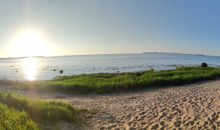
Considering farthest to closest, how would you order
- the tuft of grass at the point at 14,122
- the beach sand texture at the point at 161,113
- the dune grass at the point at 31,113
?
the beach sand texture at the point at 161,113
the dune grass at the point at 31,113
the tuft of grass at the point at 14,122

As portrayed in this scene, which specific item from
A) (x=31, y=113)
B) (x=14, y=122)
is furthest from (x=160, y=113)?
(x=14, y=122)

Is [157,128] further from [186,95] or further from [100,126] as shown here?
[186,95]

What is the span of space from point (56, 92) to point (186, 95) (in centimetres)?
867

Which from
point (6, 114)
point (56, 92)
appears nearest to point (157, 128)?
point (6, 114)

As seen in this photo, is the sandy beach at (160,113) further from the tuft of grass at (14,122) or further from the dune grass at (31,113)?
the tuft of grass at (14,122)

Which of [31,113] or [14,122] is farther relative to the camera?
[31,113]

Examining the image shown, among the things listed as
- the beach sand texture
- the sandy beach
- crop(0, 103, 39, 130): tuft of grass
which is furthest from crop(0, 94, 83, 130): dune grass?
the beach sand texture

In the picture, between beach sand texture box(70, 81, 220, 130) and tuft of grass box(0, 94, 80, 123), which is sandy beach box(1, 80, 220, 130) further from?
tuft of grass box(0, 94, 80, 123)

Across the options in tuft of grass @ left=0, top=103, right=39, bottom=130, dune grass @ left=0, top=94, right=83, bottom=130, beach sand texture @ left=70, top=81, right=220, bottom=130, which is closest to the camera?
tuft of grass @ left=0, top=103, right=39, bottom=130

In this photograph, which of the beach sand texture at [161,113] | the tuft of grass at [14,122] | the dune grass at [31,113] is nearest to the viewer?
the tuft of grass at [14,122]

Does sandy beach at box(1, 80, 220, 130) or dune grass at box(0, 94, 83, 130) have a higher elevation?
dune grass at box(0, 94, 83, 130)

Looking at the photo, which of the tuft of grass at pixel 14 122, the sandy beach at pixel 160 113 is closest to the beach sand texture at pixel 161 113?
the sandy beach at pixel 160 113

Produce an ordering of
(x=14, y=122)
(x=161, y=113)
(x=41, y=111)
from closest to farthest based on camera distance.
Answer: (x=14, y=122), (x=41, y=111), (x=161, y=113)

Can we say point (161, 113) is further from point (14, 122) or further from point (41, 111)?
point (14, 122)
